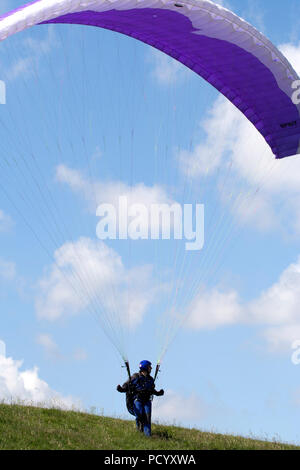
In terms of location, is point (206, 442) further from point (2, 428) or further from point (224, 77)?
point (224, 77)

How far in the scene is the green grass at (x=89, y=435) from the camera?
12.4 metres

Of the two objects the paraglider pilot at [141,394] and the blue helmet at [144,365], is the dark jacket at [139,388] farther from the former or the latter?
the blue helmet at [144,365]

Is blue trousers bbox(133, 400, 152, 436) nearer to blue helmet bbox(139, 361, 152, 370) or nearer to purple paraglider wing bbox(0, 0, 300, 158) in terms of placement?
blue helmet bbox(139, 361, 152, 370)

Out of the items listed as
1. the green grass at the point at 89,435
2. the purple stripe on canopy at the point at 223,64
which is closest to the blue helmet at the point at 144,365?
the green grass at the point at 89,435

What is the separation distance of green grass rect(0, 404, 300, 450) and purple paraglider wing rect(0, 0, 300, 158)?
21.4ft

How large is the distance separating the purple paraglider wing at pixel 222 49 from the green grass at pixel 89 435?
6514mm

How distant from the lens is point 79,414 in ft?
50.7

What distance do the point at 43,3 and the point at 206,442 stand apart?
883 cm

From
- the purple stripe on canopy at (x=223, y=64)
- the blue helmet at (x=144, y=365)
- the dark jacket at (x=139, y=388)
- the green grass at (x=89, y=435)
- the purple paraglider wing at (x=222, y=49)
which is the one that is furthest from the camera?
the blue helmet at (x=144, y=365)

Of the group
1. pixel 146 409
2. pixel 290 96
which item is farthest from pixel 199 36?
pixel 146 409

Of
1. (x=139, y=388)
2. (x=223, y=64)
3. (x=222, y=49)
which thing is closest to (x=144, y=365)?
(x=139, y=388)

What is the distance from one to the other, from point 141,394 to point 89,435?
128 centimetres

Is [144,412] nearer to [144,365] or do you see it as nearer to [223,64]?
[144,365]

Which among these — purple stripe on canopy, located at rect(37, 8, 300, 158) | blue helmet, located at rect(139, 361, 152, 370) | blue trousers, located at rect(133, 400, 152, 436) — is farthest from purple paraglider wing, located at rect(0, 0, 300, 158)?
blue trousers, located at rect(133, 400, 152, 436)
